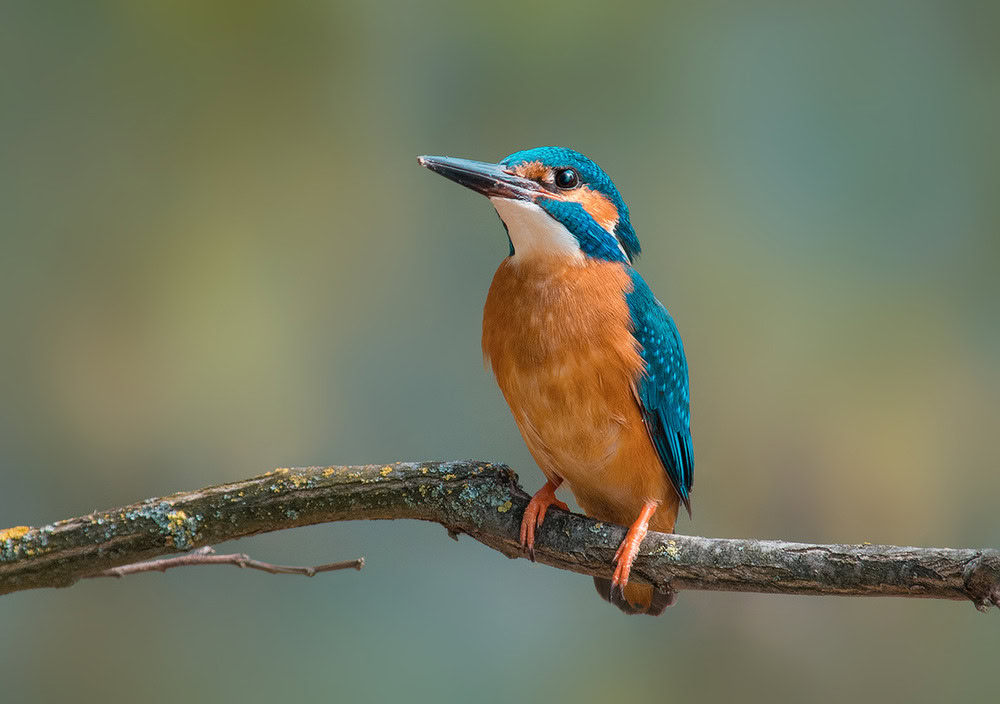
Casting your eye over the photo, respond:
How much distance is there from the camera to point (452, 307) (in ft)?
10.1

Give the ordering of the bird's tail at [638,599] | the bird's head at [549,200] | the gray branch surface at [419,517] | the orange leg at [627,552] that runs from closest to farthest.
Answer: the gray branch surface at [419,517]
the orange leg at [627,552]
the bird's head at [549,200]
the bird's tail at [638,599]

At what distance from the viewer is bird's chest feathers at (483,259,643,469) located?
1.84 metres

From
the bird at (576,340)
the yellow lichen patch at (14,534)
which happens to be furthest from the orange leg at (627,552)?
the yellow lichen patch at (14,534)

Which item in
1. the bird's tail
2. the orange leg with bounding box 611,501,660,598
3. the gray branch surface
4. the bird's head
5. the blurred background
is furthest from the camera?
the blurred background

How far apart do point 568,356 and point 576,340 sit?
34mm

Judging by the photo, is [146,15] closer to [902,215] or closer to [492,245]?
[492,245]

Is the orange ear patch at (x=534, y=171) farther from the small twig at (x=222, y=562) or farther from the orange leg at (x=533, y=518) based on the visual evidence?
the small twig at (x=222, y=562)

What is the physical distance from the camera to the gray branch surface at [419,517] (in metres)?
1.51

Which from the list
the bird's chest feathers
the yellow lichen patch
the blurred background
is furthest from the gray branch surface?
the blurred background

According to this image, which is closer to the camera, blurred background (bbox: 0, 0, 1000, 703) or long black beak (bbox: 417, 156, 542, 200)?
long black beak (bbox: 417, 156, 542, 200)

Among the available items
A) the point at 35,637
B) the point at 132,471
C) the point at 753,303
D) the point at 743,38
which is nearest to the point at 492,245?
the point at 753,303

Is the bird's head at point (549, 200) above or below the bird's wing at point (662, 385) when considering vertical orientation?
above

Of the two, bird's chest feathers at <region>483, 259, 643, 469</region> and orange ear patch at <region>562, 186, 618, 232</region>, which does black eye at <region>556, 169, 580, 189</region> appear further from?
bird's chest feathers at <region>483, 259, 643, 469</region>

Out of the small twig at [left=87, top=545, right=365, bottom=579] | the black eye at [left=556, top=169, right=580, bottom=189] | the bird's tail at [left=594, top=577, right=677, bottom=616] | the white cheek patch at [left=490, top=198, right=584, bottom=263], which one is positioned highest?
the black eye at [left=556, top=169, right=580, bottom=189]
